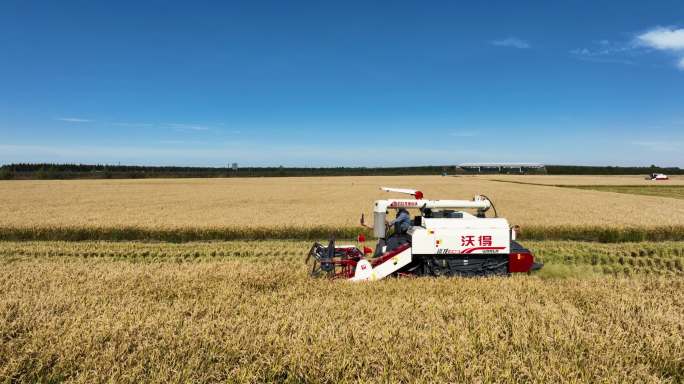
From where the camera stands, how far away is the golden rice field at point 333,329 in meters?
3.43

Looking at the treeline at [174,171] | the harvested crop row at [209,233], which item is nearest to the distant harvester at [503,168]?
the treeline at [174,171]

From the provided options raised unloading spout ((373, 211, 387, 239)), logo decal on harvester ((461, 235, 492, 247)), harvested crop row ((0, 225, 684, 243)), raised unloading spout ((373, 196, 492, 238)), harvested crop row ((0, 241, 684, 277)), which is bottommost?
harvested crop row ((0, 241, 684, 277))

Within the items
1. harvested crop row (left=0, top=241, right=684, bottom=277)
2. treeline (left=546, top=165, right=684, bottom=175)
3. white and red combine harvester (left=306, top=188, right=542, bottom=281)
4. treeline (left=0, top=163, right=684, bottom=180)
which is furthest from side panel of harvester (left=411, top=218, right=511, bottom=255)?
treeline (left=546, top=165, right=684, bottom=175)

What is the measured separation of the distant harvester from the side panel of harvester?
12006 centimetres

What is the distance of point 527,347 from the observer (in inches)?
150

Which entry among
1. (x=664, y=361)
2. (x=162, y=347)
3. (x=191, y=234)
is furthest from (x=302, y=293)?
(x=191, y=234)

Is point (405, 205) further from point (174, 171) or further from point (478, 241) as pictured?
point (174, 171)

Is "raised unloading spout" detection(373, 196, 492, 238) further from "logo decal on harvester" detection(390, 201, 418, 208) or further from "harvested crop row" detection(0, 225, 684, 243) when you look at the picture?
"harvested crop row" detection(0, 225, 684, 243)

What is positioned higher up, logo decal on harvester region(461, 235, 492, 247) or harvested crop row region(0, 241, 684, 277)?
logo decal on harvester region(461, 235, 492, 247)

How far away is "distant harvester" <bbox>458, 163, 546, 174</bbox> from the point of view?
118 metres

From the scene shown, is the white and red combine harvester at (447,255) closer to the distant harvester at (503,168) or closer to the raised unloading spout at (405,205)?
the raised unloading spout at (405,205)

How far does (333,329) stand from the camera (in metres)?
4.09

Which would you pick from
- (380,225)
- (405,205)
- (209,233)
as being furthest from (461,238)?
(209,233)

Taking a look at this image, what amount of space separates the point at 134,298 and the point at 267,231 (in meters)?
9.57
